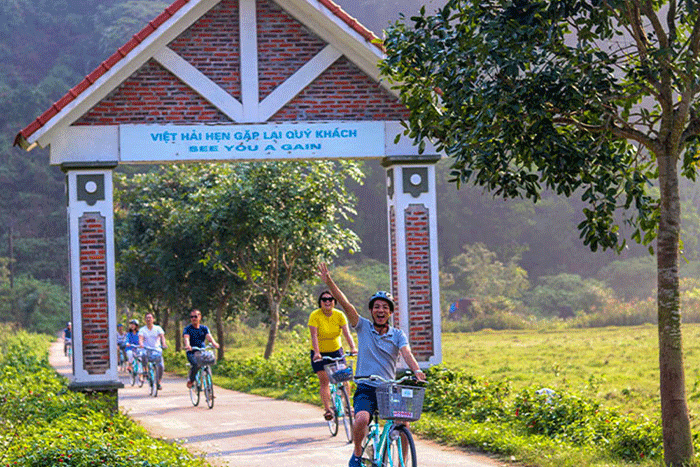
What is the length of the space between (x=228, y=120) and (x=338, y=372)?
4138 millimetres

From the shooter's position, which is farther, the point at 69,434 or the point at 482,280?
the point at 482,280

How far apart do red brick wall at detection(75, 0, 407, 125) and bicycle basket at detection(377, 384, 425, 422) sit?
7.39 m

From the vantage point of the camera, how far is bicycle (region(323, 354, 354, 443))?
39.1ft

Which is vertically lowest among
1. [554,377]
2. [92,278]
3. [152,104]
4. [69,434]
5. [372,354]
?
[554,377]

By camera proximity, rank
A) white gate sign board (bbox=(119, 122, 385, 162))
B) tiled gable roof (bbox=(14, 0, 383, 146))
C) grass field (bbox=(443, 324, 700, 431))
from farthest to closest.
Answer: grass field (bbox=(443, 324, 700, 431))
white gate sign board (bbox=(119, 122, 385, 162))
tiled gable roof (bbox=(14, 0, 383, 146))

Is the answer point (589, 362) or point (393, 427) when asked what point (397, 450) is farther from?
point (589, 362)

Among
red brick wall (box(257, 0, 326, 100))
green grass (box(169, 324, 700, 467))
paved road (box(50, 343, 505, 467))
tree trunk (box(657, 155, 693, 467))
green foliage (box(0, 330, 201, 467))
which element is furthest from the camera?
red brick wall (box(257, 0, 326, 100))

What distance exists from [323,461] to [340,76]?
19.4ft

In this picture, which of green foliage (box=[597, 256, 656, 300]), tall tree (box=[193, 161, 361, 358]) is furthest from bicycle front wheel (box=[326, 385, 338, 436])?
green foliage (box=[597, 256, 656, 300])

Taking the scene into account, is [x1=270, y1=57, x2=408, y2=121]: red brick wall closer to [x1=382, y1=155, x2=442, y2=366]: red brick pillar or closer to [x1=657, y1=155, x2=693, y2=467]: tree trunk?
[x1=382, y1=155, x2=442, y2=366]: red brick pillar

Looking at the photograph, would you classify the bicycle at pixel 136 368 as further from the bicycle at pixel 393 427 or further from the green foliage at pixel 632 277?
the green foliage at pixel 632 277

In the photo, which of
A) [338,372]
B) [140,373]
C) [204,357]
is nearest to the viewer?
[338,372]

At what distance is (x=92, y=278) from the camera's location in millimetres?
13922

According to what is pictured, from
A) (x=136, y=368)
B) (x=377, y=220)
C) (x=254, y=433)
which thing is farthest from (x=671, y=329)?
(x=377, y=220)
